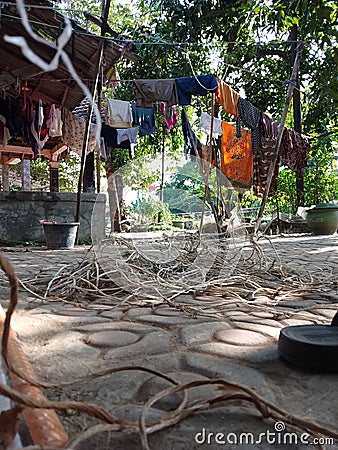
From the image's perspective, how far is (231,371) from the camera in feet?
3.02

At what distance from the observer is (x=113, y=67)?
19.1 ft

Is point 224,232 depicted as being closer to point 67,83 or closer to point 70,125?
point 67,83

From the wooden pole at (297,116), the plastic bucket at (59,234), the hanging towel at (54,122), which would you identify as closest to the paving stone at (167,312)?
the plastic bucket at (59,234)

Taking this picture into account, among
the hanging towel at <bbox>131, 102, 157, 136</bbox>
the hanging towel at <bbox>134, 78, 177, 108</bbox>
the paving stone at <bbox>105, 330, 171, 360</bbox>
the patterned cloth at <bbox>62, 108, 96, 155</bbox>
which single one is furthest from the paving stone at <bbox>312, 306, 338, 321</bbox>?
the patterned cloth at <bbox>62, 108, 96, 155</bbox>

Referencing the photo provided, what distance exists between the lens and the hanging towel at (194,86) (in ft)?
15.7

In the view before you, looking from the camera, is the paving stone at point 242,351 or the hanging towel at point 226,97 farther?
the hanging towel at point 226,97

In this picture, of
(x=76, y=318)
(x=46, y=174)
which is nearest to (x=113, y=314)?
(x=76, y=318)

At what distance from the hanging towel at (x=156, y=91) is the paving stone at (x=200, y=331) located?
14.5 ft

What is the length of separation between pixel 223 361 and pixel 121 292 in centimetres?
110

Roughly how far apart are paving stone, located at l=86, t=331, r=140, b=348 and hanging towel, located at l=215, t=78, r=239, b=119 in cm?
434

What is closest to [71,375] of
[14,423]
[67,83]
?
[14,423]

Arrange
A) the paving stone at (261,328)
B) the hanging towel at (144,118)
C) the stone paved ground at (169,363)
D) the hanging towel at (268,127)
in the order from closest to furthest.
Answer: the stone paved ground at (169,363), the paving stone at (261,328), the hanging towel at (268,127), the hanging towel at (144,118)

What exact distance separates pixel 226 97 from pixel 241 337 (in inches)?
180

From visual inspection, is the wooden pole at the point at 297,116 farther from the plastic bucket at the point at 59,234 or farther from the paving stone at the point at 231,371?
the paving stone at the point at 231,371
